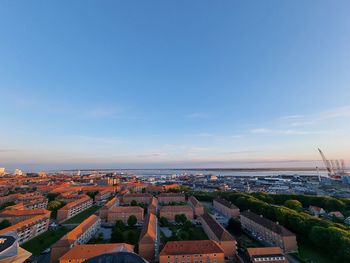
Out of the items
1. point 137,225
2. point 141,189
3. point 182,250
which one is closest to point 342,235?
point 182,250

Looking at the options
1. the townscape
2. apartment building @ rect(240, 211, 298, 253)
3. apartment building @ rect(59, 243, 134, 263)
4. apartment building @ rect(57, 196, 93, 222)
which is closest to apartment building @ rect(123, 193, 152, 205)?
the townscape

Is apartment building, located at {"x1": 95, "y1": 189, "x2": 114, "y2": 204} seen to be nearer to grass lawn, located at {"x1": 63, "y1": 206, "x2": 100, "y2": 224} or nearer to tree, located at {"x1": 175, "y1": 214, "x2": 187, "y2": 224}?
grass lawn, located at {"x1": 63, "y1": 206, "x2": 100, "y2": 224}

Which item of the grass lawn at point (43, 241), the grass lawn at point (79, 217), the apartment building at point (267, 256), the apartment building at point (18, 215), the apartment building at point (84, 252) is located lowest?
the grass lawn at point (43, 241)

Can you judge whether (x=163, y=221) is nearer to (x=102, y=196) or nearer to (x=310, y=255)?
(x=310, y=255)

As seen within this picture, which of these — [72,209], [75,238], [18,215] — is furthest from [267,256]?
[18,215]

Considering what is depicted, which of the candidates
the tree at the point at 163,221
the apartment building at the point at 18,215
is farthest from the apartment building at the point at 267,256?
the apartment building at the point at 18,215

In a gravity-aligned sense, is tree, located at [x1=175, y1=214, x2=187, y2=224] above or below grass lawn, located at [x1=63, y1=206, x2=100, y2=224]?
above

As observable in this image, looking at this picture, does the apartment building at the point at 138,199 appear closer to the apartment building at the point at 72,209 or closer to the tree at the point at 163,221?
the apartment building at the point at 72,209
